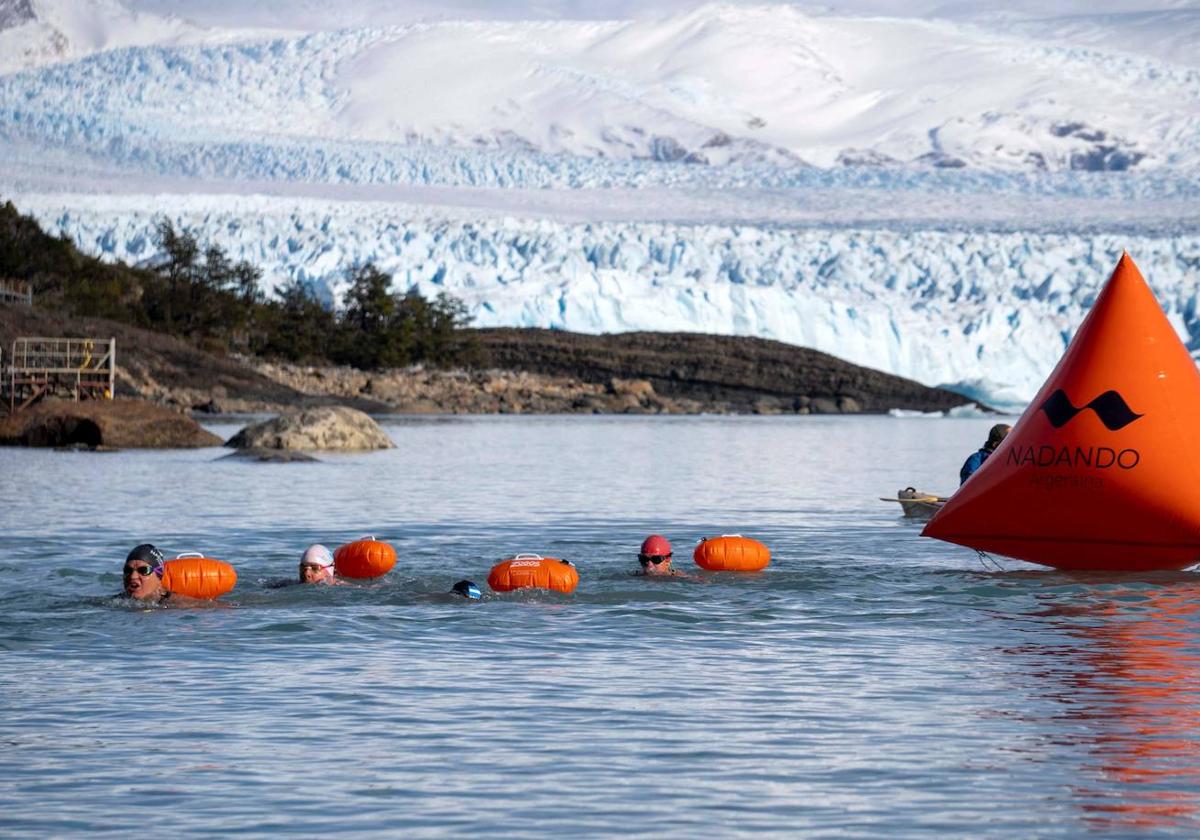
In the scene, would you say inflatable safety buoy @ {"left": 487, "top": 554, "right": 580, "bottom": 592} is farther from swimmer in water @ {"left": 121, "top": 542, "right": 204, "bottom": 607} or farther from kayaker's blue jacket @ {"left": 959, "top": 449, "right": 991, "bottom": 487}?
kayaker's blue jacket @ {"left": 959, "top": 449, "right": 991, "bottom": 487}

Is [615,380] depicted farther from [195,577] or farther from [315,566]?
[195,577]

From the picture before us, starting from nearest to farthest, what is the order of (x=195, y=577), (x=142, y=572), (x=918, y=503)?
(x=142, y=572) < (x=195, y=577) < (x=918, y=503)

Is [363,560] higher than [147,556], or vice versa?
[147,556]

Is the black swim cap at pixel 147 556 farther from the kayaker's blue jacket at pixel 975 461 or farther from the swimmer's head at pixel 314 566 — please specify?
the kayaker's blue jacket at pixel 975 461

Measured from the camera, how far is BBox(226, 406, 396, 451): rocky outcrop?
4181 centimetres

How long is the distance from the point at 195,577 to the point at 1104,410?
25.1 ft

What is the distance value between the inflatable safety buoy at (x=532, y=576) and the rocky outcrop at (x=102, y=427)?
3043 centimetres

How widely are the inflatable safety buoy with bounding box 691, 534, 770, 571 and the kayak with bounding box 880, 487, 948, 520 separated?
6.09 meters

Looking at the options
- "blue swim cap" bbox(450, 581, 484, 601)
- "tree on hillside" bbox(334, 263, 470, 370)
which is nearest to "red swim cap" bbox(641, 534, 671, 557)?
"blue swim cap" bbox(450, 581, 484, 601)

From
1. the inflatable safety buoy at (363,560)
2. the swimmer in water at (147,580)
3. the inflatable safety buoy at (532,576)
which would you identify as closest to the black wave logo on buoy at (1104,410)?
the inflatable safety buoy at (532,576)


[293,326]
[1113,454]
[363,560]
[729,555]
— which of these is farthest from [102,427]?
[293,326]

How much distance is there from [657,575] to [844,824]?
8.68 m

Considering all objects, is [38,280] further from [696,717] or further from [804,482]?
[696,717]

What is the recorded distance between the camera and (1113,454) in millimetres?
14961
